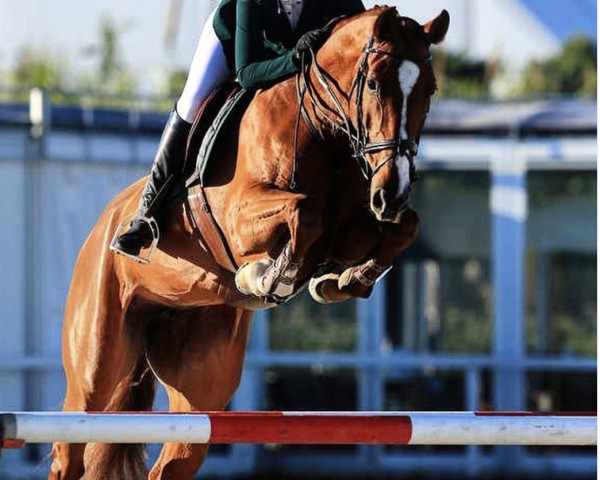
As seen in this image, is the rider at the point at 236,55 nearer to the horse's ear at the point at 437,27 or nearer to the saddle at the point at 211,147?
the saddle at the point at 211,147

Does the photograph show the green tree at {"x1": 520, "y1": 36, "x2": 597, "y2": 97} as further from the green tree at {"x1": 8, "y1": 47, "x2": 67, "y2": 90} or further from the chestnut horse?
the chestnut horse

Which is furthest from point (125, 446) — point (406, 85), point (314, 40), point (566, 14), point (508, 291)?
point (566, 14)

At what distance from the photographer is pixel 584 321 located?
497 inches

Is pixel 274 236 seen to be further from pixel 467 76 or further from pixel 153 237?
pixel 467 76

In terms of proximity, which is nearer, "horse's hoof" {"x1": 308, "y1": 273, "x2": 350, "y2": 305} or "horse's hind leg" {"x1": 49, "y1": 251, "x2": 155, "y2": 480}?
"horse's hoof" {"x1": 308, "y1": 273, "x2": 350, "y2": 305}

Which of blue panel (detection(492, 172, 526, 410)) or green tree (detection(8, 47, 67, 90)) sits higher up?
green tree (detection(8, 47, 67, 90))

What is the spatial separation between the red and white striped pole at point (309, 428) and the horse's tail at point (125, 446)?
227 centimetres

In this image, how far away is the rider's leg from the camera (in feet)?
20.4

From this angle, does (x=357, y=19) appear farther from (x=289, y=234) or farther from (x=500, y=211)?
(x=500, y=211)

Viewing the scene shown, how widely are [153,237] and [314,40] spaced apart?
1.19 metres

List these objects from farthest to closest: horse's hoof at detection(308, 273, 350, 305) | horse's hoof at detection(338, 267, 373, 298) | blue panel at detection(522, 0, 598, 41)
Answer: blue panel at detection(522, 0, 598, 41) → horse's hoof at detection(308, 273, 350, 305) → horse's hoof at detection(338, 267, 373, 298)

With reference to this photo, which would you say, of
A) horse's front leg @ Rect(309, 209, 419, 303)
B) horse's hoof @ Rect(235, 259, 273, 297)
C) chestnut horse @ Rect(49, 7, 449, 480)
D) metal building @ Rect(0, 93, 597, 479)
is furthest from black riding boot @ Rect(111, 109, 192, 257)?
metal building @ Rect(0, 93, 597, 479)

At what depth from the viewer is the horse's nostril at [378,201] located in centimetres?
521

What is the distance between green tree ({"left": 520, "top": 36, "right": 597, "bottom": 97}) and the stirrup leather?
1867 cm
